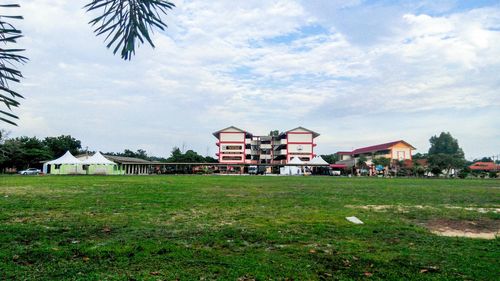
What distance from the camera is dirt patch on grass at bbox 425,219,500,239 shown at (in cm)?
859

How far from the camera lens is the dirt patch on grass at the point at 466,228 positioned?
8586 millimetres

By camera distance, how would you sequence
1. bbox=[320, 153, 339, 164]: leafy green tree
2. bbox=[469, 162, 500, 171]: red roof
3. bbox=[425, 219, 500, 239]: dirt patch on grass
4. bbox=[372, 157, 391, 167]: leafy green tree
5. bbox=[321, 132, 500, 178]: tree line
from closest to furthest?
bbox=[425, 219, 500, 239]: dirt patch on grass
bbox=[321, 132, 500, 178]: tree line
bbox=[372, 157, 391, 167]: leafy green tree
bbox=[469, 162, 500, 171]: red roof
bbox=[320, 153, 339, 164]: leafy green tree

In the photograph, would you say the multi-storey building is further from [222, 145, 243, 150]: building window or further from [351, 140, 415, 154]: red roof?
[351, 140, 415, 154]: red roof

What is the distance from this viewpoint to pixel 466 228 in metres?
9.45

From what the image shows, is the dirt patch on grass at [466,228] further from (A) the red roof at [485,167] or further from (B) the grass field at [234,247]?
(A) the red roof at [485,167]

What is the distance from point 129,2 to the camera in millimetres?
2850

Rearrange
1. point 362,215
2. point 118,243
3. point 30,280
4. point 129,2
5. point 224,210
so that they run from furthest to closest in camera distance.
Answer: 1. point 224,210
2. point 362,215
3. point 118,243
4. point 30,280
5. point 129,2

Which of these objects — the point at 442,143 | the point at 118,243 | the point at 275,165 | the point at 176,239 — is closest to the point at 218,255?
the point at 176,239

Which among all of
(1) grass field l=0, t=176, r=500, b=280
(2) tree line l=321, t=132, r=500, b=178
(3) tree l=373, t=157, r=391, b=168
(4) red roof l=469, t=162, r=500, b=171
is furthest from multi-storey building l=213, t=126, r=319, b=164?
(1) grass field l=0, t=176, r=500, b=280

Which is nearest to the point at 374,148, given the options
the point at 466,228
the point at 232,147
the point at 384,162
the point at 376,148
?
the point at 376,148

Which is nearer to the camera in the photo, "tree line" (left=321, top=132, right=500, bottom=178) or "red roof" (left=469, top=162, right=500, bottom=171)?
"tree line" (left=321, top=132, right=500, bottom=178)

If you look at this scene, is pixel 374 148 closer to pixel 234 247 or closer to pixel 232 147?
pixel 232 147

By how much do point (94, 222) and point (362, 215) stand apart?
7.96 meters

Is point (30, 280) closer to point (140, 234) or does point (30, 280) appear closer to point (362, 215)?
point (140, 234)
